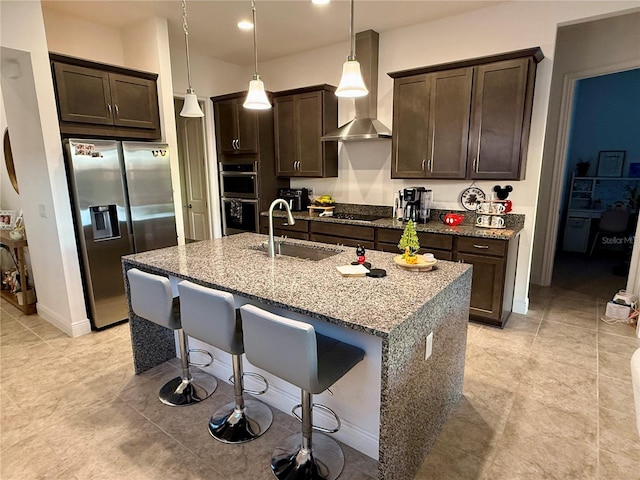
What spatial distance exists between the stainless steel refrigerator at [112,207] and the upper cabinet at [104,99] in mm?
259

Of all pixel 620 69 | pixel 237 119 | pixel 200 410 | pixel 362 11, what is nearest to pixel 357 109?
pixel 362 11

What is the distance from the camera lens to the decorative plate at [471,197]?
371 cm

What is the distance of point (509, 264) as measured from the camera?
10.6ft

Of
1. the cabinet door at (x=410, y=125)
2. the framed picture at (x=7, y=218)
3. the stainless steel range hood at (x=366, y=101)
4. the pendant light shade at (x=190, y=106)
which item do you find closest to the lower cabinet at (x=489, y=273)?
the cabinet door at (x=410, y=125)

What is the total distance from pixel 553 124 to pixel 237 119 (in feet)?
12.3

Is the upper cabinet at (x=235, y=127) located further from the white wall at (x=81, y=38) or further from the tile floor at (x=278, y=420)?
the tile floor at (x=278, y=420)

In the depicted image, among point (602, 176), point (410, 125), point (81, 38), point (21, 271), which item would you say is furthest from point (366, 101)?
point (602, 176)

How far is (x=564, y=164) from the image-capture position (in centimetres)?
414

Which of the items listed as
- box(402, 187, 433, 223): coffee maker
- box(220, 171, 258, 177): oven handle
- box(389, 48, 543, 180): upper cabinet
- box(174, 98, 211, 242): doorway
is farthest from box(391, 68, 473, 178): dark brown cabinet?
box(174, 98, 211, 242): doorway

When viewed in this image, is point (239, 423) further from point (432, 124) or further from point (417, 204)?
point (432, 124)

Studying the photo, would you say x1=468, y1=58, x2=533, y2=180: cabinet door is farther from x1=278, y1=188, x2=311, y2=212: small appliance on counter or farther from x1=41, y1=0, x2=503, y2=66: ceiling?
x1=278, y1=188, x2=311, y2=212: small appliance on counter

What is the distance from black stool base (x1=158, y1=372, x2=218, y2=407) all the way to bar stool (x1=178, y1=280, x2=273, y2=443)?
0.79ft

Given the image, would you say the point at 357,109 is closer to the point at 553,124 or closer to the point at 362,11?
the point at 362,11

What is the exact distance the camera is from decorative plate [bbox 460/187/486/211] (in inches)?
146
